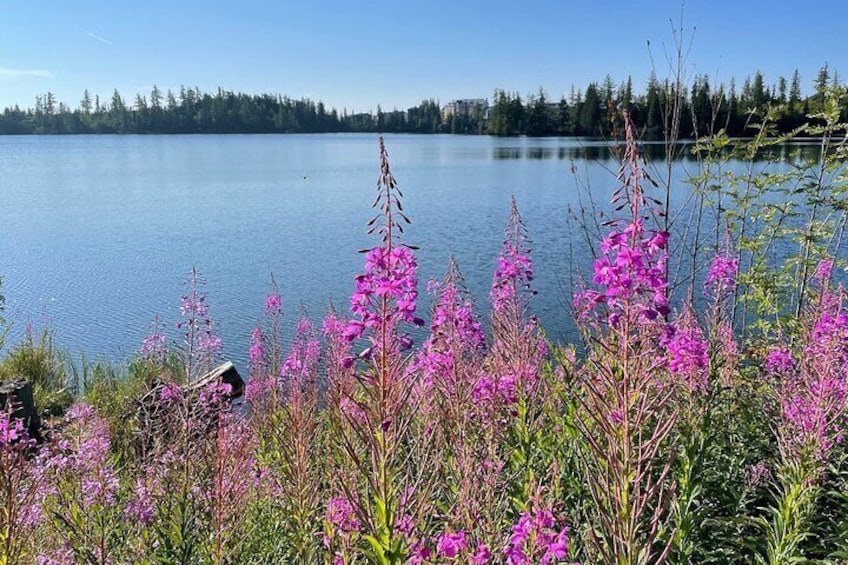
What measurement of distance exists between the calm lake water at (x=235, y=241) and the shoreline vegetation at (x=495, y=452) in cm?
209

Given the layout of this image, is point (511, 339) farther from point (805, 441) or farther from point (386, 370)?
point (386, 370)

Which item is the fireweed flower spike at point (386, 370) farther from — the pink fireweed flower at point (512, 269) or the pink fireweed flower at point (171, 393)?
the pink fireweed flower at point (512, 269)

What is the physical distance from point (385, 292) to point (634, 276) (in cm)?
81

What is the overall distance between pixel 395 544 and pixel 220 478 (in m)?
1.38

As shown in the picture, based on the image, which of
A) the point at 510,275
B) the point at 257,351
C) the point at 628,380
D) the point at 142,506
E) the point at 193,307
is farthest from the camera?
the point at 257,351

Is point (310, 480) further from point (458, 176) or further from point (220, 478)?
point (458, 176)

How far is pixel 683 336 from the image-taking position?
3.86 m

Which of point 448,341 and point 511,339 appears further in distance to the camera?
point 511,339

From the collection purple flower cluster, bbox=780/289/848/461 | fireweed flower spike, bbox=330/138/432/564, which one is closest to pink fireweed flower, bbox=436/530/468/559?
fireweed flower spike, bbox=330/138/432/564

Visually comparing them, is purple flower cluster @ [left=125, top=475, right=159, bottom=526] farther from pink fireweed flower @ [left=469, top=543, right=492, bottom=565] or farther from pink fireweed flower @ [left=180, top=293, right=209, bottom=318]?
pink fireweed flower @ [left=469, top=543, right=492, bottom=565]

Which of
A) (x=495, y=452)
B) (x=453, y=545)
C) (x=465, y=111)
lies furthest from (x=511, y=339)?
(x=465, y=111)

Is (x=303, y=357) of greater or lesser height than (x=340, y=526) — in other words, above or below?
below

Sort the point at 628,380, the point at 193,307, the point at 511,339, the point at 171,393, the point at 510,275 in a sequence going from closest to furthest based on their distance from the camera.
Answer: the point at 628,380, the point at 193,307, the point at 511,339, the point at 171,393, the point at 510,275

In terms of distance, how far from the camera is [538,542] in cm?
211
